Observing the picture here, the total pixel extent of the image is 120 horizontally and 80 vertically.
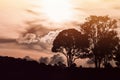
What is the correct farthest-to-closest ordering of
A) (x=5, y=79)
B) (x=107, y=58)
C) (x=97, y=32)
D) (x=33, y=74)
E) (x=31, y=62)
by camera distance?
(x=107, y=58) < (x=97, y=32) < (x=31, y=62) < (x=33, y=74) < (x=5, y=79)

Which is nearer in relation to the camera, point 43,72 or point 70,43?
point 43,72

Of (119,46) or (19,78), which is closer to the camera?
(19,78)

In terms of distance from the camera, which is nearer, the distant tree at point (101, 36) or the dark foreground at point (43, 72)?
the dark foreground at point (43, 72)

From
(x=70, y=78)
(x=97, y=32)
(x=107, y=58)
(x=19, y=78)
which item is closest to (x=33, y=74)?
(x=19, y=78)

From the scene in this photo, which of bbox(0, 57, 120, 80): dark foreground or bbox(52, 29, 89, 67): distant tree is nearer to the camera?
bbox(0, 57, 120, 80): dark foreground

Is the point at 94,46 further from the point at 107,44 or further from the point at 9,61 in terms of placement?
the point at 9,61

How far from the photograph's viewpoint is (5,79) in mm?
34281

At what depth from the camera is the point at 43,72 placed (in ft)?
126

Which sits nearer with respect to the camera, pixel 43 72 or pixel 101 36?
pixel 43 72

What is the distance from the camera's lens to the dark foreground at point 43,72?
35844mm

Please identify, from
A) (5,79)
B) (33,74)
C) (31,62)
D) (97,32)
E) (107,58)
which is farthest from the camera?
(107,58)

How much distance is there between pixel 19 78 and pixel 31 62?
17.1ft

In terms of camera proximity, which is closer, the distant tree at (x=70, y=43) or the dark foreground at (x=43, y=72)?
the dark foreground at (x=43, y=72)

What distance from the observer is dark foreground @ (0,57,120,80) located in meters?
35.8
